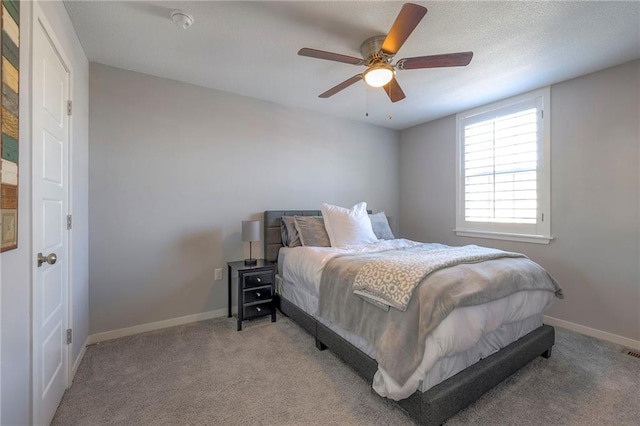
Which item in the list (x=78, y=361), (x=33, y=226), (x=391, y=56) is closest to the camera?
(x=33, y=226)

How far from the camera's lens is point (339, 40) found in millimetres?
2180

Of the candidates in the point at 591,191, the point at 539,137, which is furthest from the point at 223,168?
the point at 591,191

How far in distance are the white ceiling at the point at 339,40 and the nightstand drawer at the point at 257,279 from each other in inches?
79.3

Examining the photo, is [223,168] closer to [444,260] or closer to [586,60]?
[444,260]

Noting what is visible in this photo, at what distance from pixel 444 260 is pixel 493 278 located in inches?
12.2

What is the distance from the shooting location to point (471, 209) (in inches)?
147

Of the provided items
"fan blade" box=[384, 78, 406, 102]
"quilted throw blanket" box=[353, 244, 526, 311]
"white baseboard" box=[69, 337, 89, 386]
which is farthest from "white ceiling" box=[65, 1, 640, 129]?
"white baseboard" box=[69, 337, 89, 386]

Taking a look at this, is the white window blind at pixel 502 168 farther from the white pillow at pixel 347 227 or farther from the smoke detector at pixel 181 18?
the smoke detector at pixel 181 18

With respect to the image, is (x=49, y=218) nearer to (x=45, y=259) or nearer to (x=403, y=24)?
(x=45, y=259)

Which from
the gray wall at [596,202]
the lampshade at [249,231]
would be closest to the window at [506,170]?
the gray wall at [596,202]

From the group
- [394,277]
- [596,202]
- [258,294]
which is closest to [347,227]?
[258,294]

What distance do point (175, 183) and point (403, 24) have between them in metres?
2.50

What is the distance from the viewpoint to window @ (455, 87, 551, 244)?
3.08 m

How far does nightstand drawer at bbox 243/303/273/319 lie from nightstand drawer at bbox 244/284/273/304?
76 mm
